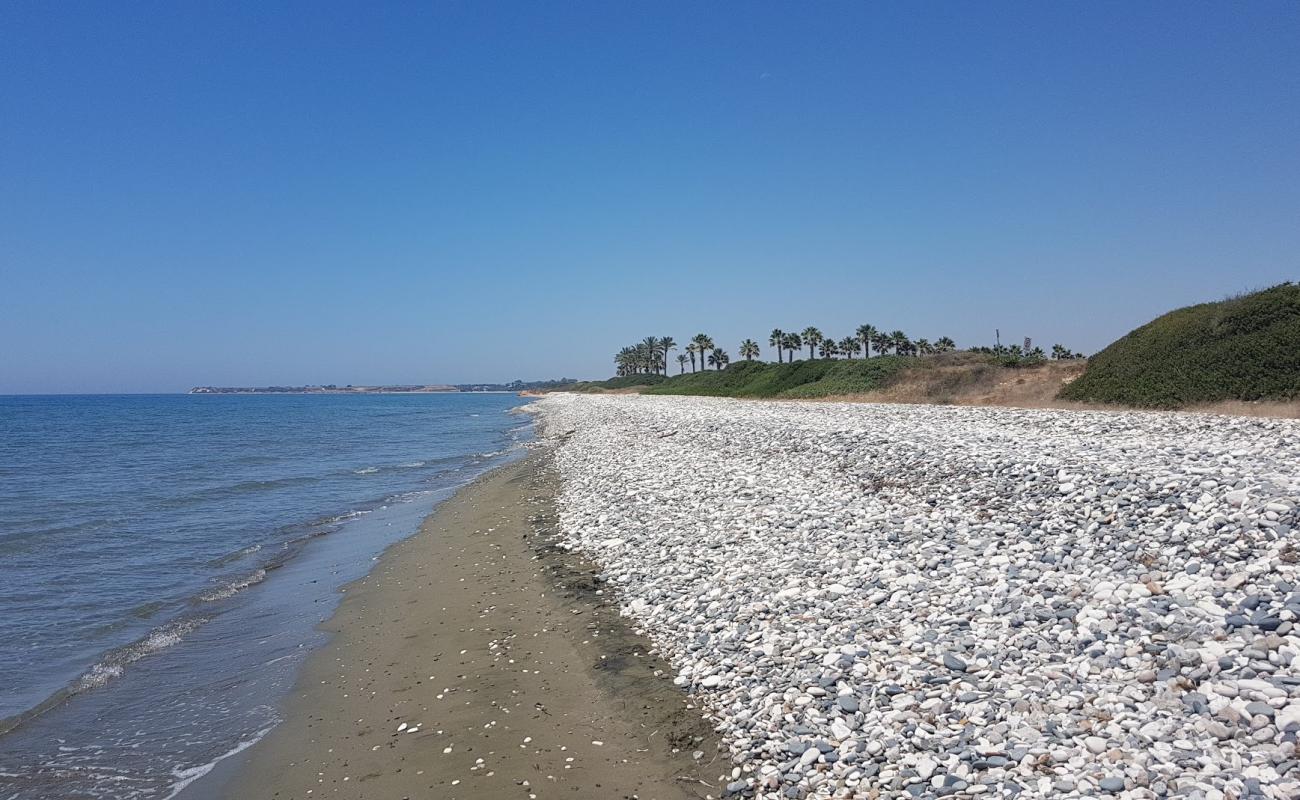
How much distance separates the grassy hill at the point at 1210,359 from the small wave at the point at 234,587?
106 feet

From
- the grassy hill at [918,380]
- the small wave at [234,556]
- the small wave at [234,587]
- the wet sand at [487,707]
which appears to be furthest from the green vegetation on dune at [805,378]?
the wet sand at [487,707]

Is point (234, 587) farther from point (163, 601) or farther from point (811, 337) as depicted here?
point (811, 337)

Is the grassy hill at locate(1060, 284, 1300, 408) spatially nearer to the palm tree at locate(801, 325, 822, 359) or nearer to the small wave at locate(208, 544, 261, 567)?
the small wave at locate(208, 544, 261, 567)

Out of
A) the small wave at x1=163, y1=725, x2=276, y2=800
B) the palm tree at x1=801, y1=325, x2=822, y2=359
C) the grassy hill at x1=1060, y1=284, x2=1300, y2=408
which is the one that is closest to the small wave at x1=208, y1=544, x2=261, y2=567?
the small wave at x1=163, y1=725, x2=276, y2=800

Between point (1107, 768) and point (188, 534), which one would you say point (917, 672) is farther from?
point (188, 534)

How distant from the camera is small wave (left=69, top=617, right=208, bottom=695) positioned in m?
10.4

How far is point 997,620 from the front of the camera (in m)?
7.64

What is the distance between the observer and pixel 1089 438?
18.1m

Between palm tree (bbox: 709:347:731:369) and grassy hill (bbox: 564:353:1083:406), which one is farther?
palm tree (bbox: 709:347:731:369)

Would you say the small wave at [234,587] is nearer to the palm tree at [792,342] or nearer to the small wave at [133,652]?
the small wave at [133,652]

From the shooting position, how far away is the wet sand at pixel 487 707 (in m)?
6.86

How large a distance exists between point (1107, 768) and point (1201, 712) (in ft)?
3.36

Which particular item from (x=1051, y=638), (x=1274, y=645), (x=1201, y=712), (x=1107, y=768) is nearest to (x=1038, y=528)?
(x=1051, y=638)

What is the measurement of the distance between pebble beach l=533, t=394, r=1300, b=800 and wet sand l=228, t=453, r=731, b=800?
0.56m
